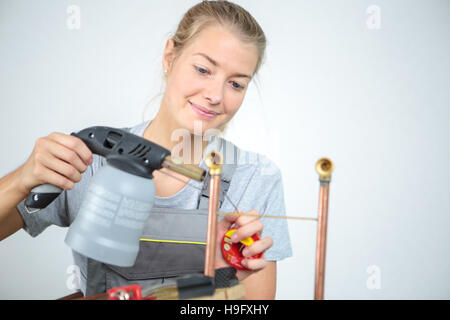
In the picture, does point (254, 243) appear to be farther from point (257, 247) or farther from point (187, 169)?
point (187, 169)

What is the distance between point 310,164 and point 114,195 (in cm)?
128

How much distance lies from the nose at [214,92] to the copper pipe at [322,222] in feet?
1.69

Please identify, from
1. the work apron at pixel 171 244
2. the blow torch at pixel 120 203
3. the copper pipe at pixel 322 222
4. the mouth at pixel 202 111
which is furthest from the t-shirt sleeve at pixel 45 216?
the copper pipe at pixel 322 222

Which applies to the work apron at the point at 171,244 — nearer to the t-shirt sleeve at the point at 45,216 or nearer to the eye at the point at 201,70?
the t-shirt sleeve at the point at 45,216

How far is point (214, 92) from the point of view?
105 cm

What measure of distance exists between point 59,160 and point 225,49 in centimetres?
52

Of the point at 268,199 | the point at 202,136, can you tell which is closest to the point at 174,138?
the point at 202,136

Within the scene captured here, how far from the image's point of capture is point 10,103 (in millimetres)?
1726

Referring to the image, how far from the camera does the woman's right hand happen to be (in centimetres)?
73

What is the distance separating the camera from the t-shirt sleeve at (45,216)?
1.06 meters

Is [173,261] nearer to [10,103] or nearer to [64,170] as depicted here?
[64,170]

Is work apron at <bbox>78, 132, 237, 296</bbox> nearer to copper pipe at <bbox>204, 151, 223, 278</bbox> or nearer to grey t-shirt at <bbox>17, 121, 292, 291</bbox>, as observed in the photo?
grey t-shirt at <bbox>17, 121, 292, 291</bbox>

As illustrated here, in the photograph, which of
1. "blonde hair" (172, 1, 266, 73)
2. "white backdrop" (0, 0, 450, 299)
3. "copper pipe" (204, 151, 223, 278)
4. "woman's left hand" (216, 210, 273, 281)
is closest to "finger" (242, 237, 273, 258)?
"woman's left hand" (216, 210, 273, 281)

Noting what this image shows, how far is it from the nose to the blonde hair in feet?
0.51
